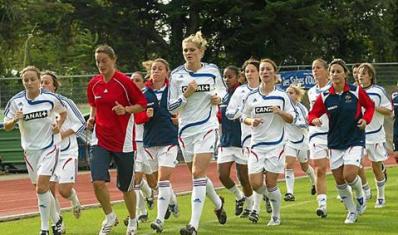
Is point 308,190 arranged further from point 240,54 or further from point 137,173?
point 240,54

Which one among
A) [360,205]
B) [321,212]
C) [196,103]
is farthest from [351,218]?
[196,103]

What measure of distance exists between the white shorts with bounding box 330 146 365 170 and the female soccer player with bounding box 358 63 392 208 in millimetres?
2451

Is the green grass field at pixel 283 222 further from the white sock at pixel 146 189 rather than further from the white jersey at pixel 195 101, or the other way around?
the white jersey at pixel 195 101

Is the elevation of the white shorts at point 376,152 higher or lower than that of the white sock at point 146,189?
higher

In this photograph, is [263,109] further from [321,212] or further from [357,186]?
[321,212]

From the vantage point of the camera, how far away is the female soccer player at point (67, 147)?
11.7 meters

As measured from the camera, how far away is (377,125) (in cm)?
1477

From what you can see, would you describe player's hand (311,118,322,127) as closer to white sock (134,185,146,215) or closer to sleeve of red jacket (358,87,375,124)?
sleeve of red jacket (358,87,375,124)

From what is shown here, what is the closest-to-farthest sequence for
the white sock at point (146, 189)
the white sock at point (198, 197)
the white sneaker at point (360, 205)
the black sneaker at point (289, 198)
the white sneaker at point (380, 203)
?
the white sock at point (198, 197) < the white sneaker at point (360, 205) < the white sock at point (146, 189) < the white sneaker at point (380, 203) < the black sneaker at point (289, 198)

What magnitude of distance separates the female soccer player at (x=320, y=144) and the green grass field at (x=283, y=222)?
294 millimetres

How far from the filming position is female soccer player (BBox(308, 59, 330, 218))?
12.6m

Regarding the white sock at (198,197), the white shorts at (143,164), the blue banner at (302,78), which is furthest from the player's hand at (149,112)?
the blue banner at (302,78)

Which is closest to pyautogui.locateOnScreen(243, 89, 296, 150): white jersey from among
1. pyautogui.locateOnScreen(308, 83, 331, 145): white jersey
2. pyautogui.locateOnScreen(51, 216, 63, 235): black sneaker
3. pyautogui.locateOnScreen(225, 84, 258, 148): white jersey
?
pyautogui.locateOnScreen(225, 84, 258, 148): white jersey

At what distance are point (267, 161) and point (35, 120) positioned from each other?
305 cm
